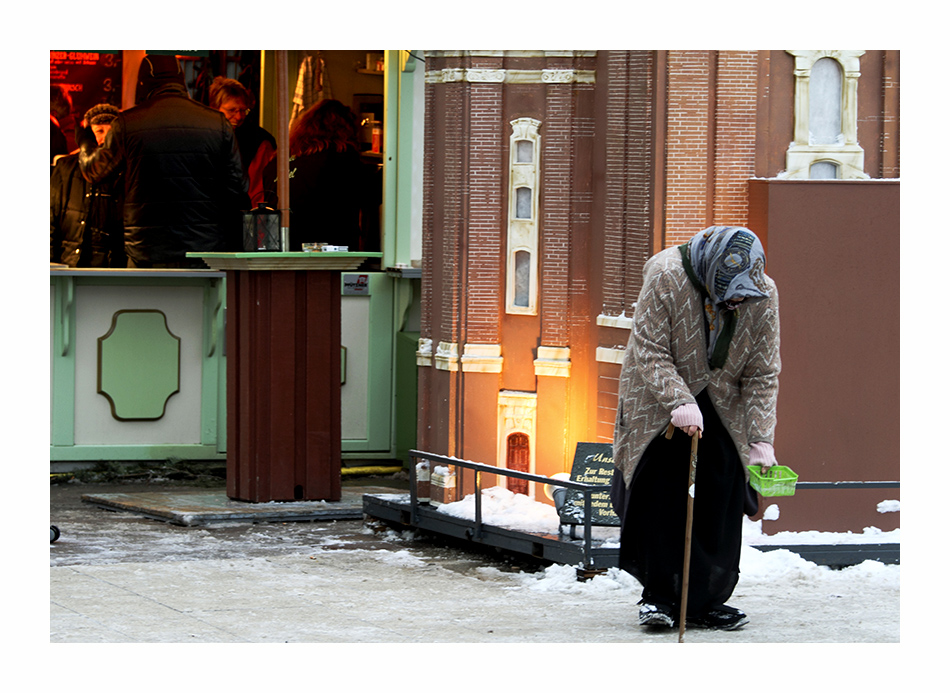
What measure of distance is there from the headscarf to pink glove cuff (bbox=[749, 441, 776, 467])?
0.37 m

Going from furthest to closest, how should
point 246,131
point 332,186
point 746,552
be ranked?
point 246,131 < point 332,186 < point 746,552

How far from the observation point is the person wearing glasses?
1198cm

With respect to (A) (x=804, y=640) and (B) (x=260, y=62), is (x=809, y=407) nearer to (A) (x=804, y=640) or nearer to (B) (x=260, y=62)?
(A) (x=804, y=640)

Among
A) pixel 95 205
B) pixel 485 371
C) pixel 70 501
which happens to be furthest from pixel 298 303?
pixel 95 205

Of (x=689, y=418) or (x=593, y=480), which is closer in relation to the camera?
(x=689, y=418)

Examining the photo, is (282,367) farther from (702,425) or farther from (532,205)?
(702,425)

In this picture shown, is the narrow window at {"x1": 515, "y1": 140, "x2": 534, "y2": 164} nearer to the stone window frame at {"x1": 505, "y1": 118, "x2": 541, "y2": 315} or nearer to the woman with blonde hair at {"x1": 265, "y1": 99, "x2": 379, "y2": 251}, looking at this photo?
the stone window frame at {"x1": 505, "y1": 118, "x2": 541, "y2": 315}

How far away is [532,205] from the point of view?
8391 millimetres

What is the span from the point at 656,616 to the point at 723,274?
4.61 feet

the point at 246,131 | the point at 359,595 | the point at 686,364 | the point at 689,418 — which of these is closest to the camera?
the point at 689,418

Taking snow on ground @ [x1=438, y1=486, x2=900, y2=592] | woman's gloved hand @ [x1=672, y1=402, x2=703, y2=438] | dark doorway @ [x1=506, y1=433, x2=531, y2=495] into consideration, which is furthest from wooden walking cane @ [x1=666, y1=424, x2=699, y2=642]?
dark doorway @ [x1=506, y1=433, x2=531, y2=495]

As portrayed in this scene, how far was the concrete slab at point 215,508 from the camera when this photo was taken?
902 cm

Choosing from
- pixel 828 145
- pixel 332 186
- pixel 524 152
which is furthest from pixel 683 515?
pixel 332 186

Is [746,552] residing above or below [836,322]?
below
